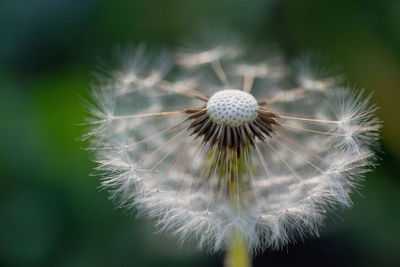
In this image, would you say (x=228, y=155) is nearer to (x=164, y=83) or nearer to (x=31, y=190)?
(x=164, y=83)

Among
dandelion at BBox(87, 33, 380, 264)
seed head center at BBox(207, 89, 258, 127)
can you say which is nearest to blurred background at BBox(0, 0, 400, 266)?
dandelion at BBox(87, 33, 380, 264)

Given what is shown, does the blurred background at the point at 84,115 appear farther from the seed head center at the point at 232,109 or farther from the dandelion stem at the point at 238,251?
the seed head center at the point at 232,109

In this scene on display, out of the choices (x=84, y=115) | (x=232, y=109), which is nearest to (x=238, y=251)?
(x=232, y=109)

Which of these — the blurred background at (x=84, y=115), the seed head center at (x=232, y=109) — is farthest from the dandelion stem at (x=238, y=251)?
the blurred background at (x=84, y=115)

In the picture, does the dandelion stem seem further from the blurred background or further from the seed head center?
the blurred background

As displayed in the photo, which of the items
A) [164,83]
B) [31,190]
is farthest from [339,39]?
[31,190]

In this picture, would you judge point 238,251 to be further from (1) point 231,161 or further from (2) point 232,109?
(2) point 232,109

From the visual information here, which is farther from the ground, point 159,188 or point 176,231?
point 159,188
